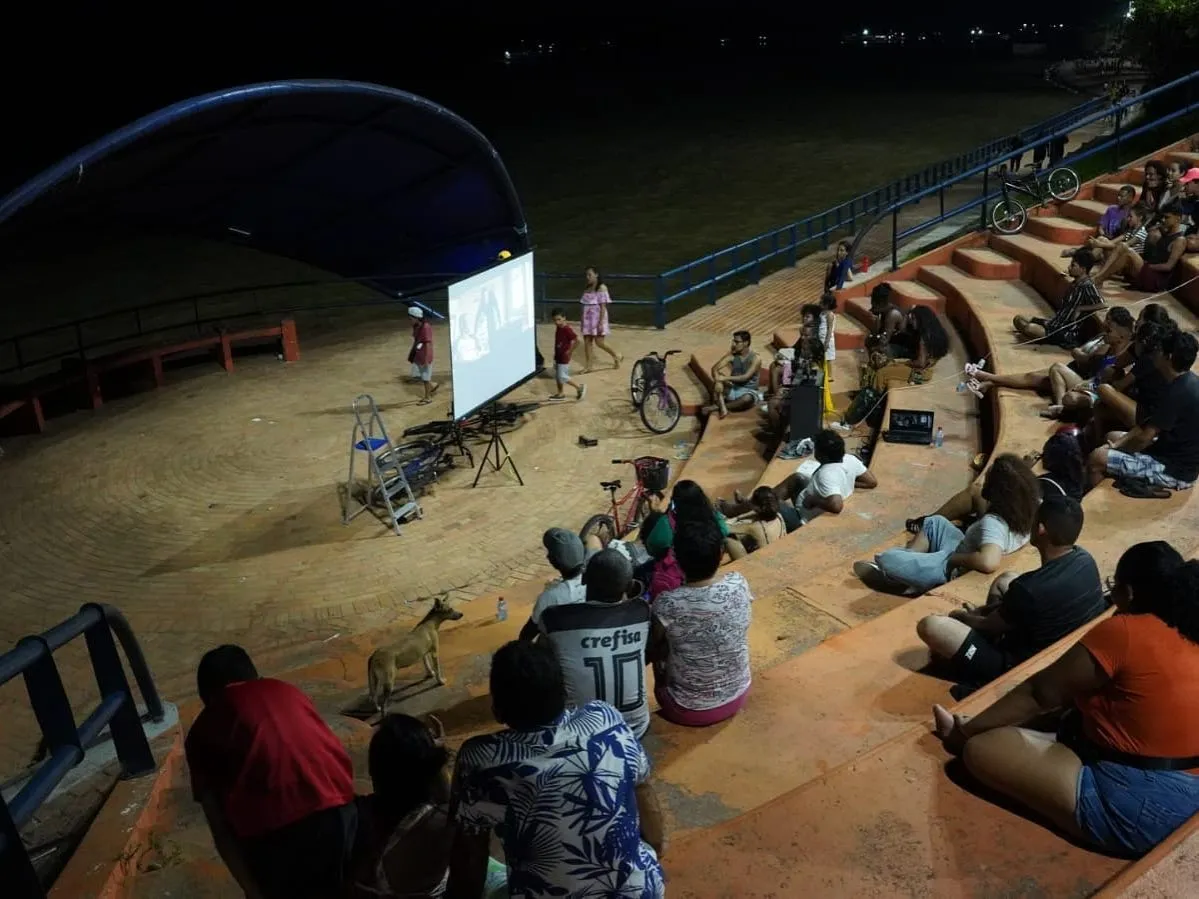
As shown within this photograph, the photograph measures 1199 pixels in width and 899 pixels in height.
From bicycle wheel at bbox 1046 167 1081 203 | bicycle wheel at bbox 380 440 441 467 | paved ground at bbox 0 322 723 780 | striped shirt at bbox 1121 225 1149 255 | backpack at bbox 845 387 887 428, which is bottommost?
paved ground at bbox 0 322 723 780

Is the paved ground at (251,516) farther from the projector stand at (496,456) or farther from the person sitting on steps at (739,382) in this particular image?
the person sitting on steps at (739,382)

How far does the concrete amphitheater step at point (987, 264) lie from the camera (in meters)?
14.8

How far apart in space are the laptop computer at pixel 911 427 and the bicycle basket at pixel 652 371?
388 centimetres

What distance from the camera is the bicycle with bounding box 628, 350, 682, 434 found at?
13.8 m

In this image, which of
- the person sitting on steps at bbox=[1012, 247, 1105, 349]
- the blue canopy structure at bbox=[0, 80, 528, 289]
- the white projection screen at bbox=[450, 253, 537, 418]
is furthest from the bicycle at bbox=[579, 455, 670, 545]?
the blue canopy structure at bbox=[0, 80, 528, 289]

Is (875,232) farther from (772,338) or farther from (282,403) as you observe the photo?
(282,403)

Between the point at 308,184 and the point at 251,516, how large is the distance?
8.22 metres

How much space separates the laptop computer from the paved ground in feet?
10.7

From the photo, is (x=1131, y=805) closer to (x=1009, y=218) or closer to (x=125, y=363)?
(x=1009, y=218)

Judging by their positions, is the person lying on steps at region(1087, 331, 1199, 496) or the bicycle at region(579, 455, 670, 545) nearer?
the person lying on steps at region(1087, 331, 1199, 496)

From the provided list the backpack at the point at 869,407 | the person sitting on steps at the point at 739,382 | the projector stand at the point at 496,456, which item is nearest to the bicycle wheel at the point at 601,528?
the projector stand at the point at 496,456

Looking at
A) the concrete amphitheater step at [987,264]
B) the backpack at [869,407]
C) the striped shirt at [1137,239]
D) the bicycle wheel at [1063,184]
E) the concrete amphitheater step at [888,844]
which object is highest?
the bicycle wheel at [1063,184]

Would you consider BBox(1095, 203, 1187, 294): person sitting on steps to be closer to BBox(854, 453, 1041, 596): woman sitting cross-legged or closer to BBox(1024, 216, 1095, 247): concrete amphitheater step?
BBox(1024, 216, 1095, 247): concrete amphitheater step

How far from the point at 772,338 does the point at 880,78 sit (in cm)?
5467
